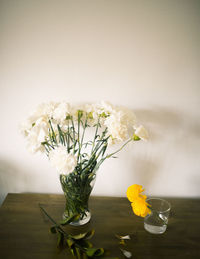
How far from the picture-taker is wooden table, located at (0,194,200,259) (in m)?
0.76

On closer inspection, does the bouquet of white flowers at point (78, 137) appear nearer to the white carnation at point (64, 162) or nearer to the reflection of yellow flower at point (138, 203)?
the white carnation at point (64, 162)

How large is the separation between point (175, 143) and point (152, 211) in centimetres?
44

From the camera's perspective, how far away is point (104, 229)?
88 cm

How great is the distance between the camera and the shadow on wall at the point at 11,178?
1.16 metres

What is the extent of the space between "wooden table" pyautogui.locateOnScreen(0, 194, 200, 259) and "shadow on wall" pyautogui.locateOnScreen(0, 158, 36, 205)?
9cm

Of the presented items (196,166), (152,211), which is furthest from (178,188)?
(152,211)

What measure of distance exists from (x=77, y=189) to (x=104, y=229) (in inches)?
9.1

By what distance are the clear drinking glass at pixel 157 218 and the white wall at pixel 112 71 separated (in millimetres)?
247

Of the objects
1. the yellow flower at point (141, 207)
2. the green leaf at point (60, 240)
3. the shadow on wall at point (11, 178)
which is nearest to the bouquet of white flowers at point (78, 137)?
the green leaf at point (60, 240)

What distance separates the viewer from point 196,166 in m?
1.16

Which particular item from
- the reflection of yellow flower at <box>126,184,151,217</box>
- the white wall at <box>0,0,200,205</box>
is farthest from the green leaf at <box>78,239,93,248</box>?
the white wall at <box>0,0,200,205</box>

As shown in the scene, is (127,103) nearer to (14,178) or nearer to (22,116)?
(22,116)

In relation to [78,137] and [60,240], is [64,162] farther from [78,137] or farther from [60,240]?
[60,240]

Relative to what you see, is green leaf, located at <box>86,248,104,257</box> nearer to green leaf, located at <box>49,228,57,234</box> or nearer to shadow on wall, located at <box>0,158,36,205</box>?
green leaf, located at <box>49,228,57,234</box>
